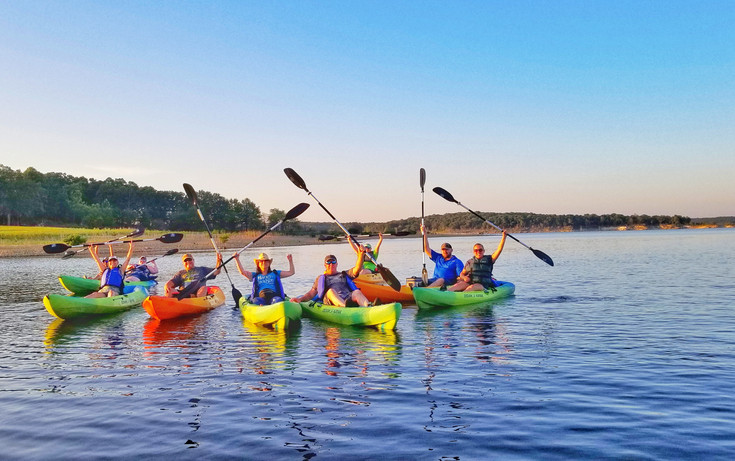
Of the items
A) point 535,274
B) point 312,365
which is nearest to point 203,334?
point 312,365

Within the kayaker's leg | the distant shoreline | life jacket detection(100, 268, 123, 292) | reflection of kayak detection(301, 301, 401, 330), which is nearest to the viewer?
reflection of kayak detection(301, 301, 401, 330)

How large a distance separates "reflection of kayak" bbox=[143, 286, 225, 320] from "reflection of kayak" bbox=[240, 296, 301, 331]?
90.4 inches

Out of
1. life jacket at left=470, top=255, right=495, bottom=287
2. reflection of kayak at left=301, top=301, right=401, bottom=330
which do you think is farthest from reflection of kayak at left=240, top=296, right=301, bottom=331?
life jacket at left=470, top=255, right=495, bottom=287

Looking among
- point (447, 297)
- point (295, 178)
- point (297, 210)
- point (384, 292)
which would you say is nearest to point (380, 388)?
point (447, 297)

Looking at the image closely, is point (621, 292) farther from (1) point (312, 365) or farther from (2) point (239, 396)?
(2) point (239, 396)

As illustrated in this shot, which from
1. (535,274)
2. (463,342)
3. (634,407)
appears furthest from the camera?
(535,274)

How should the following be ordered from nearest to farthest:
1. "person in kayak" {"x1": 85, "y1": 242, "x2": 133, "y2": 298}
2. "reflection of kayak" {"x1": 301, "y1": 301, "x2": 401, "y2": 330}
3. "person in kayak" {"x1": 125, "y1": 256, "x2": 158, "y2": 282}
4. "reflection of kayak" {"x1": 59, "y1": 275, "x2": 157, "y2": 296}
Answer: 1. "reflection of kayak" {"x1": 301, "y1": 301, "x2": 401, "y2": 330}
2. "person in kayak" {"x1": 85, "y1": 242, "x2": 133, "y2": 298}
3. "reflection of kayak" {"x1": 59, "y1": 275, "x2": 157, "y2": 296}
4. "person in kayak" {"x1": 125, "y1": 256, "x2": 158, "y2": 282}

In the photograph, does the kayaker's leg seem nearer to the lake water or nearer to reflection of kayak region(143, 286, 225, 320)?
the lake water

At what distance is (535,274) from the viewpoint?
1150 inches

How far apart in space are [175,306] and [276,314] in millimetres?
3512

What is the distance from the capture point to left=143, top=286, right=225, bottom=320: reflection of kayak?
1430cm

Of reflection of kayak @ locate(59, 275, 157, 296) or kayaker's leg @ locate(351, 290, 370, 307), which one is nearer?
kayaker's leg @ locate(351, 290, 370, 307)

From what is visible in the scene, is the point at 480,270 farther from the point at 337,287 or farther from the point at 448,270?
the point at 337,287

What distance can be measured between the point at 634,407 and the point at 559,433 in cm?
139
